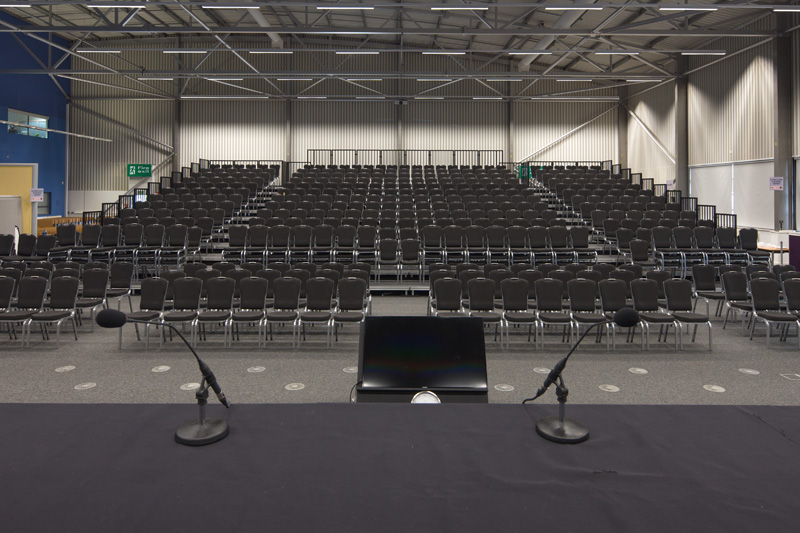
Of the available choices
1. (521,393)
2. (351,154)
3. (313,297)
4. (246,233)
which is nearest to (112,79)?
(351,154)

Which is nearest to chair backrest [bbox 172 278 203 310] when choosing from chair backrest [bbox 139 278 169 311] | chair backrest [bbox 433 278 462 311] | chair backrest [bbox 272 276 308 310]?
chair backrest [bbox 139 278 169 311]

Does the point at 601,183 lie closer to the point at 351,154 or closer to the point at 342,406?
the point at 351,154

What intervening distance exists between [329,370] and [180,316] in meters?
2.39

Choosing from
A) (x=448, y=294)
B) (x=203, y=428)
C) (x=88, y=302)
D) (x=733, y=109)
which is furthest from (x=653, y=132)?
(x=203, y=428)

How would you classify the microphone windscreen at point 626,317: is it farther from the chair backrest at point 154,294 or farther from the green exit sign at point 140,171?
the green exit sign at point 140,171

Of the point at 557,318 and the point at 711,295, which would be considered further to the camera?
the point at 711,295

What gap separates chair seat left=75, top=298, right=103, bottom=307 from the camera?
7594 millimetres

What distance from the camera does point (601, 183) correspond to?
1662 centimetres

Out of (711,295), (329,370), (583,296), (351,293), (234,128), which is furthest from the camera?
(234,128)

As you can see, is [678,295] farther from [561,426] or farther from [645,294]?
[561,426]

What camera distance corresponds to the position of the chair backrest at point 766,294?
7.43 m

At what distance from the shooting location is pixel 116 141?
72.2 ft

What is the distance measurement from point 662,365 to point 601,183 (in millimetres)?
11706

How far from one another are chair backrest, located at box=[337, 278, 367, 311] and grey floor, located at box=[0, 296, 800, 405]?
48 centimetres
